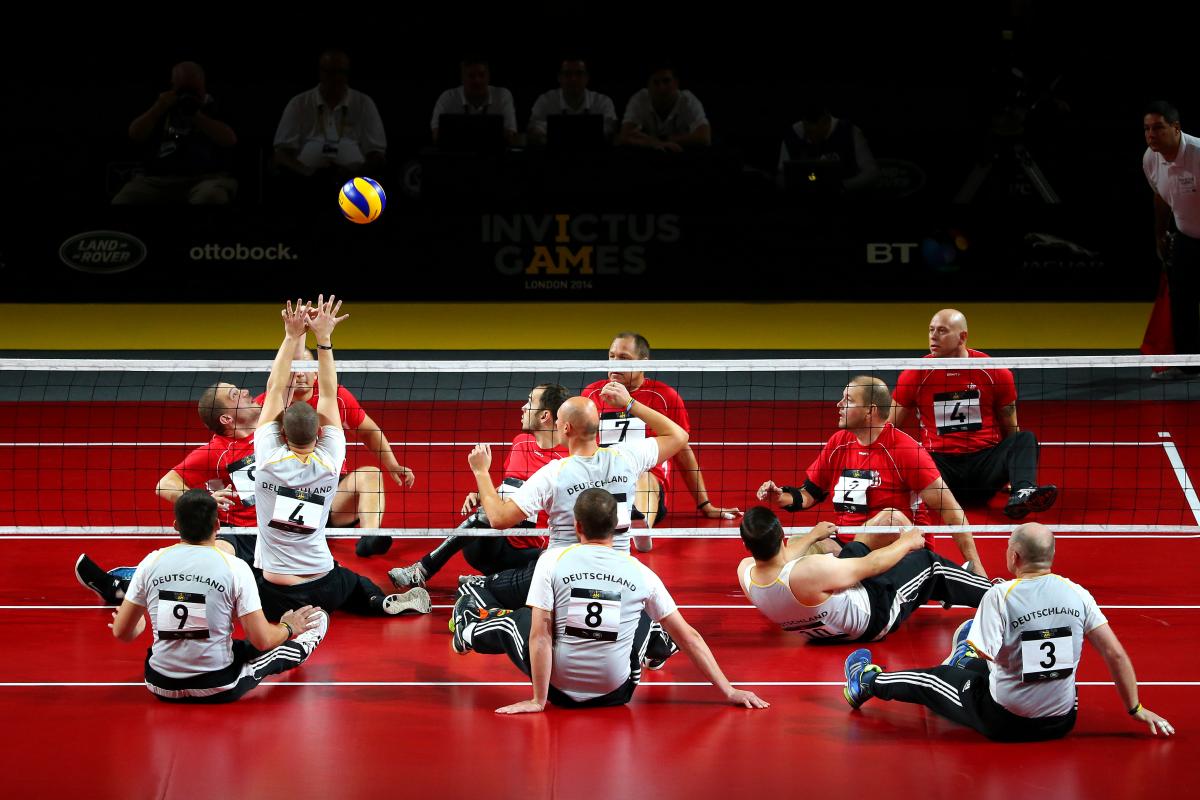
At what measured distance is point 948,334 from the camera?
11016 mm

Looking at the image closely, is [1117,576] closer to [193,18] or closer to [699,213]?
[699,213]

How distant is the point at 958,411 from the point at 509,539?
3.91 meters

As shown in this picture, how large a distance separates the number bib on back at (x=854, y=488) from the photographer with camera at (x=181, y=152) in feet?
31.2

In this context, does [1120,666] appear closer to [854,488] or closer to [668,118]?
[854,488]

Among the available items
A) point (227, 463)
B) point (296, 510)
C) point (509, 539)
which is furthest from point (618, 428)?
point (296, 510)

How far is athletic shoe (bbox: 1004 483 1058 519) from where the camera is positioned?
427 inches

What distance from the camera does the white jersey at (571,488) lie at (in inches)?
344

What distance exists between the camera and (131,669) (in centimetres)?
865

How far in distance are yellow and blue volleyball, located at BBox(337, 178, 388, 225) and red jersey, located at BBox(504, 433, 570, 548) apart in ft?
12.4

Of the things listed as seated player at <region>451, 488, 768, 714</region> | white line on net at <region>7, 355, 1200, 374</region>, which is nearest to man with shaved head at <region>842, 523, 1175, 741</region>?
seated player at <region>451, 488, 768, 714</region>

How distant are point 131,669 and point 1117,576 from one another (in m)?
6.53

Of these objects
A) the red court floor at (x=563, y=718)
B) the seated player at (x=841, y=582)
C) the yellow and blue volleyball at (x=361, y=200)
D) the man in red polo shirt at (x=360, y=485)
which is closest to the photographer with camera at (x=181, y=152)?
the yellow and blue volleyball at (x=361, y=200)

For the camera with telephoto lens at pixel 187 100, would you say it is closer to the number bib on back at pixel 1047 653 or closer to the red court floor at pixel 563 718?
the red court floor at pixel 563 718

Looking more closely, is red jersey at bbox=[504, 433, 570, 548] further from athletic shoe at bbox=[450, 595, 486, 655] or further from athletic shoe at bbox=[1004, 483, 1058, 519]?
athletic shoe at bbox=[1004, 483, 1058, 519]
